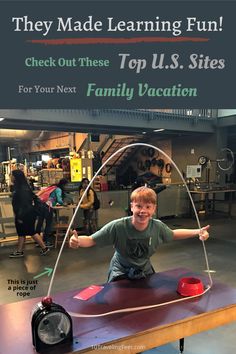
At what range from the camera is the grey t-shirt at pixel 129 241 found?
1775 mm

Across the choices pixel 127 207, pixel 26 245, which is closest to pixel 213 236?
pixel 127 207

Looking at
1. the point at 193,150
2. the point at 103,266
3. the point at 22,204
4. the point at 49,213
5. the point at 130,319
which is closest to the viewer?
the point at 130,319

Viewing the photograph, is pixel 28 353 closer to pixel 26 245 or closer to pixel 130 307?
pixel 130 307

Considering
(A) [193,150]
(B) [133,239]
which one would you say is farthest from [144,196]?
(A) [193,150]

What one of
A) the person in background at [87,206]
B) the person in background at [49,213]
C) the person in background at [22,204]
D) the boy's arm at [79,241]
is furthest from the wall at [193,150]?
the boy's arm at [79,241]

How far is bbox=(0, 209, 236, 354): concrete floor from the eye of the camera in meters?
2.31

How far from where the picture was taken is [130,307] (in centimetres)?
139

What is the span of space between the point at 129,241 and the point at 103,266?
2.51 metres

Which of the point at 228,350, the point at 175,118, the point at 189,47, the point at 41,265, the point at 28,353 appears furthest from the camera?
the point at 175,118

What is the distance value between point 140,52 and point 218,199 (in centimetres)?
716

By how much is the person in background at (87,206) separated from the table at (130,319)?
13.0 ft

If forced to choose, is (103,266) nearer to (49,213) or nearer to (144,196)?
(49,213)

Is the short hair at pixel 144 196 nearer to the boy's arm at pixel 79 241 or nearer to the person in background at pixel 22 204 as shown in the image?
the boy's arm at pixel 79 241

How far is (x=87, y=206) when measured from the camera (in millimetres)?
5578
